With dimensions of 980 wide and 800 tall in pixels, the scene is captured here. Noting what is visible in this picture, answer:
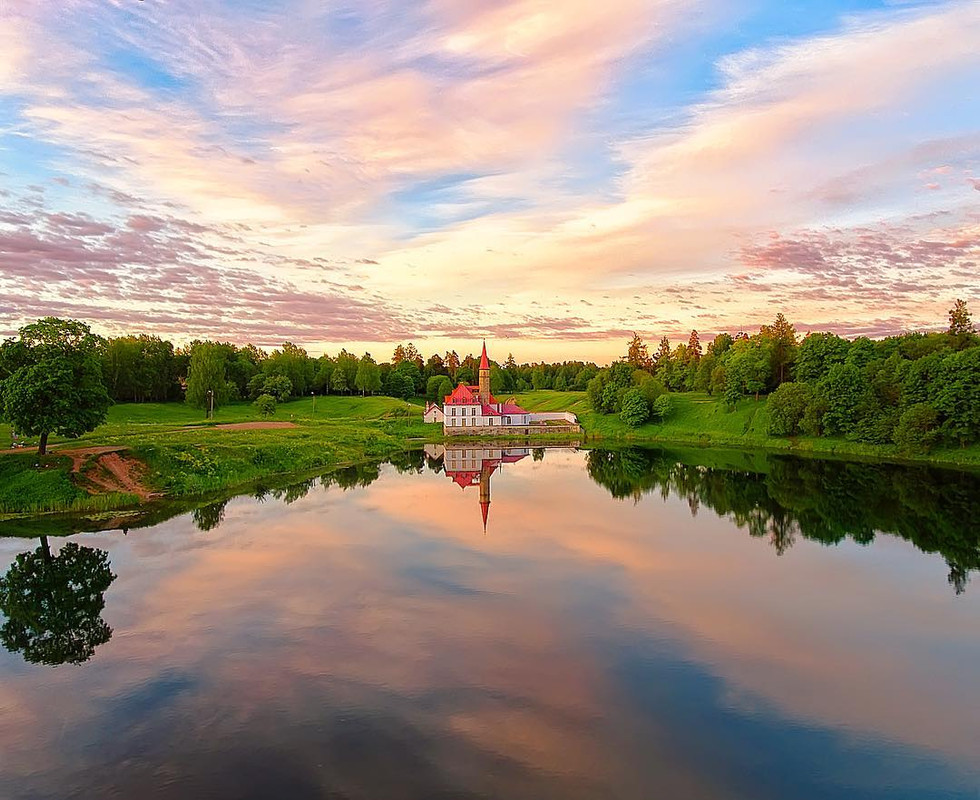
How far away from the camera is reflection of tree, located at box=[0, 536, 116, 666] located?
65.2ft

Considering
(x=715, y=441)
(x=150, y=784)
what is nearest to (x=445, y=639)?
(x=150, y=784)

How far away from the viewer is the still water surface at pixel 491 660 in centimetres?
1359

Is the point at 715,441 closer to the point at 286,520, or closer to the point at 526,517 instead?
the point at 526,517

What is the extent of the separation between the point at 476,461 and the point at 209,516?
1334 inches

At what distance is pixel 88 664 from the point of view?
18.6 meters

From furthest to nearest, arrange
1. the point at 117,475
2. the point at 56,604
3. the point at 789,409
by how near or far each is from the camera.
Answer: the point at 789,409 < the point at 117,475 < the point at 56,604

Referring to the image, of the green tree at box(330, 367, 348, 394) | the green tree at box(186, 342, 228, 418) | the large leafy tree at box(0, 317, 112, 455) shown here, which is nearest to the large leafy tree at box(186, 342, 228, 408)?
the green tree at box(186, 342, 228, 418)

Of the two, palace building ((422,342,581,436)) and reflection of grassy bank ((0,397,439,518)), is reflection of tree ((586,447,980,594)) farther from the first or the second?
palace building ((422,342,581,436))

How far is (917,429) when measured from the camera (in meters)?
60.1

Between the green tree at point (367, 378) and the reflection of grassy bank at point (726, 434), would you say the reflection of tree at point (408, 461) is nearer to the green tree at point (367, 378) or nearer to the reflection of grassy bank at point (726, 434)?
the reflection of grassy bank at point (726, 434)

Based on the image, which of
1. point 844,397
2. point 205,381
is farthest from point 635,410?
point 205,381

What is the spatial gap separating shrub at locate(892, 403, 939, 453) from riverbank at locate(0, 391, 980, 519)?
119cm

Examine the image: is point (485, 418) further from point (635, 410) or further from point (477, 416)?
point (635, 410)

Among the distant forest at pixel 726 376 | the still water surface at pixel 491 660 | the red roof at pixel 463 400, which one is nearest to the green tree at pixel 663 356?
the distant forest at pixel 726 376
